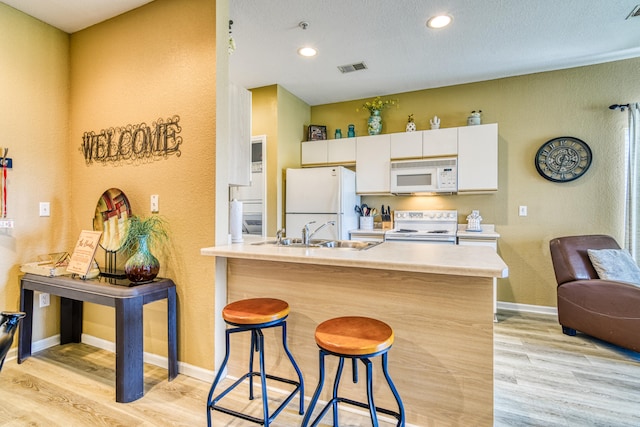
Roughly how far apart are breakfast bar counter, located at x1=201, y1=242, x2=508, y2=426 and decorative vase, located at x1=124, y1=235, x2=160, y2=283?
0.44 m

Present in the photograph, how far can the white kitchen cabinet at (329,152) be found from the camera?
4254mm

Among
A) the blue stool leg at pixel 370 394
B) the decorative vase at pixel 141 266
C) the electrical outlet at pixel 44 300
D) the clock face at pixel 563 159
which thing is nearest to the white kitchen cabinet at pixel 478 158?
the clock face at pixel 563 159

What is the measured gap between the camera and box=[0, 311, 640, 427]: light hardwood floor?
5.73 ft

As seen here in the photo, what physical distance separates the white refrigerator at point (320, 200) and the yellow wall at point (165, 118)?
1915 millimetres

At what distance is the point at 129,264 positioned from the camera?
2.06 metres

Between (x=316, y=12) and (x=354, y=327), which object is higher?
(x=316, y=12)

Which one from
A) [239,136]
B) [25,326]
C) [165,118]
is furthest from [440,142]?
[25,326]

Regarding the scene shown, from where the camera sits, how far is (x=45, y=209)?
2.59 m

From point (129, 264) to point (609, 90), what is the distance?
4784 millimetres

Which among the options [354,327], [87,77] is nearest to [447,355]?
[354,327]

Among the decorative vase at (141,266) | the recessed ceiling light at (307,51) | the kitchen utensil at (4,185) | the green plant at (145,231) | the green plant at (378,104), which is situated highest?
the recessed ceiling light at (307,51)

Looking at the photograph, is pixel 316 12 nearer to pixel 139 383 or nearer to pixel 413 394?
pixel 413 394

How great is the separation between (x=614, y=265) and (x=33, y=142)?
4942 millimetres

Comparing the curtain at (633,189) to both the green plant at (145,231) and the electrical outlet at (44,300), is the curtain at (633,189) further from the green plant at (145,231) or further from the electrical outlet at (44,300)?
the electrical outlet at (44,300)
